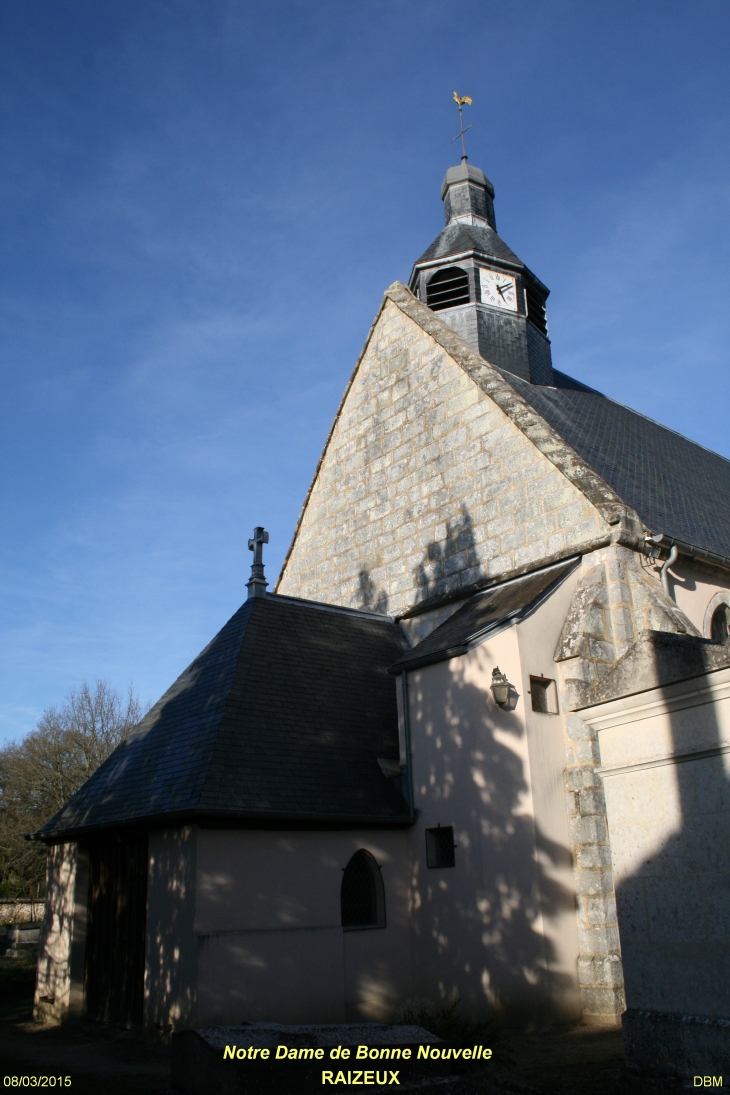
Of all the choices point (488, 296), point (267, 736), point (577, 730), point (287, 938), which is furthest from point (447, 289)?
A: point (287, 938)

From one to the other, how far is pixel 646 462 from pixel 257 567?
23.3ft

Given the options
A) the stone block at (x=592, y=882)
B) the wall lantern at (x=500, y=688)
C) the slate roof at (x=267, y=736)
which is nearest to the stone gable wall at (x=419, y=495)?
the slate roof at (x=267, y=736)

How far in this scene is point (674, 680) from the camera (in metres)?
5.34

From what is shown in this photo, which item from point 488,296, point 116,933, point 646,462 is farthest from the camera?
point 488,296

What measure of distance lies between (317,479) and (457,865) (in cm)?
896

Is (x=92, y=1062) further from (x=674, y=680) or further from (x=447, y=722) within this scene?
A: (x=674, y=680)

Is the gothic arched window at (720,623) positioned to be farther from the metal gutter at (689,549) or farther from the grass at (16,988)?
the grass at (16,988)

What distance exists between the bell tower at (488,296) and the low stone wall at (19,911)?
74.1 ft

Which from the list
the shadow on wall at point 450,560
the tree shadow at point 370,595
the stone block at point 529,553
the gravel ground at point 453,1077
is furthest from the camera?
the tree shadow at point 370,595

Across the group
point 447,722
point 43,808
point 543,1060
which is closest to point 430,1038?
point 543,1060

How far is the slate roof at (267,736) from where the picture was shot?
9.45 metres

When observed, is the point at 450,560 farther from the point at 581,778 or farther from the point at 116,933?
the point at 116,933

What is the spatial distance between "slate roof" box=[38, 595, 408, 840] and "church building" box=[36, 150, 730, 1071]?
4 cm

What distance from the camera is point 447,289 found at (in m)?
17.7
